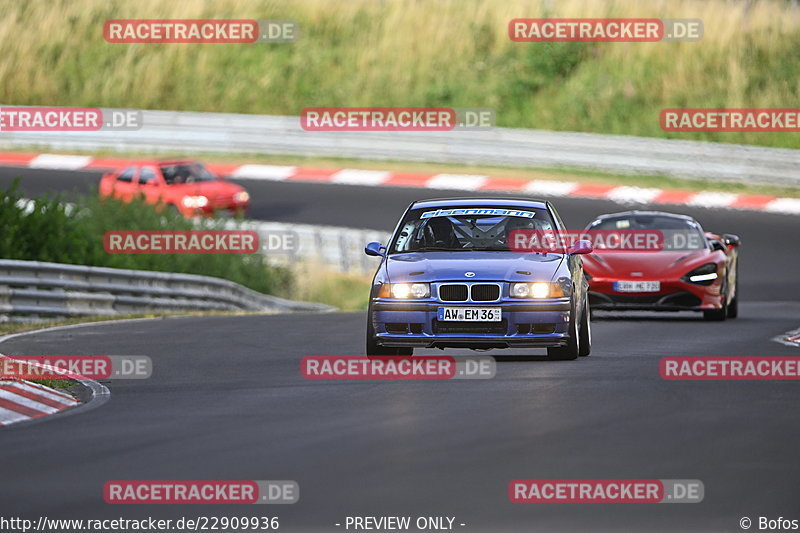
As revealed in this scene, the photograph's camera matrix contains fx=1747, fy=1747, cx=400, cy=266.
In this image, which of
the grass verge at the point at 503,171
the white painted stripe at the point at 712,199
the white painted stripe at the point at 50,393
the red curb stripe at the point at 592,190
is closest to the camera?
the white painted stripe at the point at 50,393

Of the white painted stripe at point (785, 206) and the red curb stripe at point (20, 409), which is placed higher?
the white painted stripe at point (785, 206)

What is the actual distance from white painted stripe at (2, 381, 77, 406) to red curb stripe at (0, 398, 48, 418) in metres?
0.42

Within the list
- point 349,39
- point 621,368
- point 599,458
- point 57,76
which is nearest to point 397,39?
point 349,39

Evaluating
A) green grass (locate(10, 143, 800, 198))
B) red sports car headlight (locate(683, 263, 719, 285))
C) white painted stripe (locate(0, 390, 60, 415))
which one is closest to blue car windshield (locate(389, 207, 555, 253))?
white painted stripe (locate(0, 390, 60, 415))

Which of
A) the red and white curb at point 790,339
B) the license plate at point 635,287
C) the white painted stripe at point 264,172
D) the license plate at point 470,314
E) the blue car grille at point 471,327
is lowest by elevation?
the red and white curb at point 790,339

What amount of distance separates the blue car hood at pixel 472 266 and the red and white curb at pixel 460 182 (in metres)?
19.5

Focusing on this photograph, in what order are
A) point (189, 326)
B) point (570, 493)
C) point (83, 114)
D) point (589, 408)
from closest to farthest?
point (570, 493), point (589, 408), point (189, 326), point (83, 114)

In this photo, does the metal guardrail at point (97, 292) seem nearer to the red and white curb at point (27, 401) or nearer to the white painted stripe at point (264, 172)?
the red and white curb at point (27, 401)

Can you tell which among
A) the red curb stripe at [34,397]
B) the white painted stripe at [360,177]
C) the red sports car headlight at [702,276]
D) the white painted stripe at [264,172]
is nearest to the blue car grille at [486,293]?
the red curb stripe at [34,397]

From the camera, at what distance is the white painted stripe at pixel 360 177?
37125 millimetres

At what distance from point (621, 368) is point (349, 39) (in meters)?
33.8

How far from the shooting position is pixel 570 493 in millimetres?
8398

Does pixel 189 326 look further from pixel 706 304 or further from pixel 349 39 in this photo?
pixel 349 39

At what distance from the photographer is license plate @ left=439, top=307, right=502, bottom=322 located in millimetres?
14125
